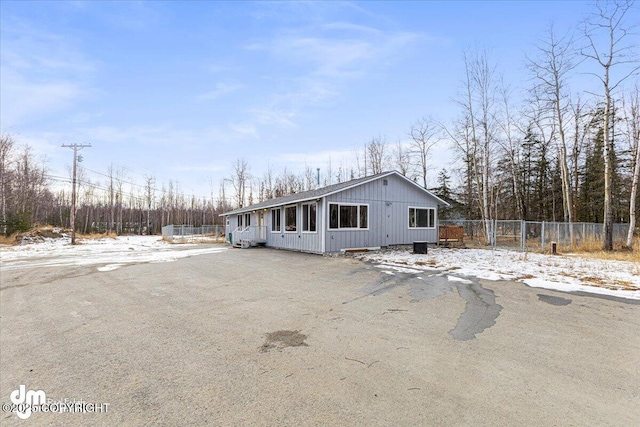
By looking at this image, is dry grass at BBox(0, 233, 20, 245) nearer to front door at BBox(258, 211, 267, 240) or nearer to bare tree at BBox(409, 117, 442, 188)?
front door at BBox(258, 211, 267, 240)

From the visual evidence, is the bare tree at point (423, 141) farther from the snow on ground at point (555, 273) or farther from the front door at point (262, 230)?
the snow on ground at point (555, 273)

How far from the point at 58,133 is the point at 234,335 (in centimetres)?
3440

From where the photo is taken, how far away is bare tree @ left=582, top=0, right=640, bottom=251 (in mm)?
14289

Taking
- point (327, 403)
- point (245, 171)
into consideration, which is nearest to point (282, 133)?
point (245, 171)

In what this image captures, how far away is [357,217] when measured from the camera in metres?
14.4

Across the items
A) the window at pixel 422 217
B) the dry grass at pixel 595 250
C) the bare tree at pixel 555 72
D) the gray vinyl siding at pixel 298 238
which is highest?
the bare tree at pixel 555 72

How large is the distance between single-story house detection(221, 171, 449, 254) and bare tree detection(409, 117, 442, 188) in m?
11.8

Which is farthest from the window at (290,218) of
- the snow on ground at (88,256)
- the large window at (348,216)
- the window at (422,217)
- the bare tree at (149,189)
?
the bare tree at (149,189)

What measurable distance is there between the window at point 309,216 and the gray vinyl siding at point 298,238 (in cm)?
20

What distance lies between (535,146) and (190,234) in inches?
1407

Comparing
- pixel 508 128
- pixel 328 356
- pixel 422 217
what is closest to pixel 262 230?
pixel 422 217

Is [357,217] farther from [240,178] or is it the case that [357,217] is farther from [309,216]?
[240,178]

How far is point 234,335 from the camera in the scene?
3924 mm

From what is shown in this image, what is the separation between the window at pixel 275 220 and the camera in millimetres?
17625
